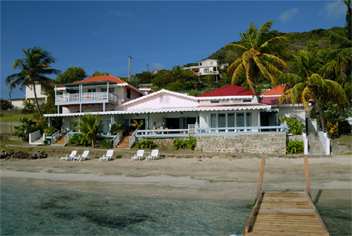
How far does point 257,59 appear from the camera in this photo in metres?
30.6

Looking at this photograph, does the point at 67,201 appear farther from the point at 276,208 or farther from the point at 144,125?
the point at 144,125

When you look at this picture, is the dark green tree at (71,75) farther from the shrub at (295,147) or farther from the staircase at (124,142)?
the shrub at (295,147)

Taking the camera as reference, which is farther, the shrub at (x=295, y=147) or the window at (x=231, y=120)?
the window at (x=231, y=120)

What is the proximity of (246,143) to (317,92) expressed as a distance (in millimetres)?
7147

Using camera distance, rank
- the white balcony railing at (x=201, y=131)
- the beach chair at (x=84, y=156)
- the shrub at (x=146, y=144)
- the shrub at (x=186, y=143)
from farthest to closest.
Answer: the shrub at (x=146, y=144) < the shrub at (x=186, y=143) < the white balcony railing at (x=201, y=131) < the beach chair at (x=84, y=156)

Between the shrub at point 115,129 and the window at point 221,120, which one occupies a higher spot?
the window at point 221,120

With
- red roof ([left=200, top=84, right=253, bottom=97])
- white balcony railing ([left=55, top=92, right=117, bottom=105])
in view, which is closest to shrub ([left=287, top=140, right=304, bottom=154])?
red roof ([left=200, top=84, right=253, bottom=97])

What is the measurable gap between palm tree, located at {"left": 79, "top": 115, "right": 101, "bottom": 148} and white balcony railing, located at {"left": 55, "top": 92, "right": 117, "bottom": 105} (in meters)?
5.54

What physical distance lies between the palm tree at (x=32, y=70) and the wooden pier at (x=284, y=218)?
117ft

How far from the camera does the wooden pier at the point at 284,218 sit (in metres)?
8.50

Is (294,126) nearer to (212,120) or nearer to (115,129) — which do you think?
(212,120)

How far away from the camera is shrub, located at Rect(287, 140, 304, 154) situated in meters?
25.4

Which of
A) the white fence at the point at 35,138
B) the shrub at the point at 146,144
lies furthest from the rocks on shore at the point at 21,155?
the shrub at the point at 146,144

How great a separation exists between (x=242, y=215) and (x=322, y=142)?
14.7 m
